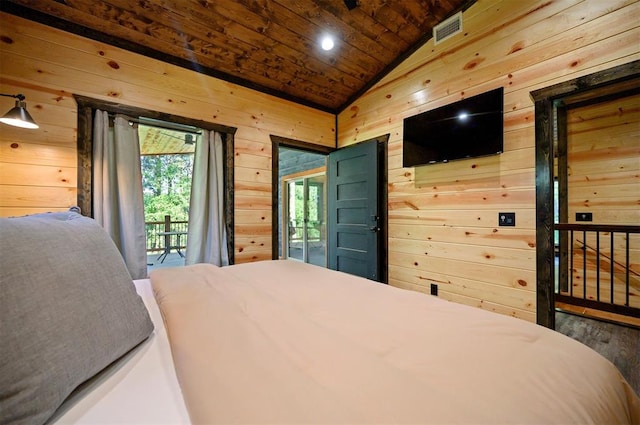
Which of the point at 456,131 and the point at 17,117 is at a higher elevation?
the point at 456,131

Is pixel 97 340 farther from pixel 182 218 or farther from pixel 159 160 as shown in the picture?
pixel 159 160

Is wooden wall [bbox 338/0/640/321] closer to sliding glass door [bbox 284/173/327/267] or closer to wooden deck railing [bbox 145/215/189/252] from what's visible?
sliding glass door [bbox 284/173/327/267]

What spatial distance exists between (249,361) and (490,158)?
2.52 meters

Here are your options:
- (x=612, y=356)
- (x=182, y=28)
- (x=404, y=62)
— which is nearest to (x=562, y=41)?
(x=404, y=62)

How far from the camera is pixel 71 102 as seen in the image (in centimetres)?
214

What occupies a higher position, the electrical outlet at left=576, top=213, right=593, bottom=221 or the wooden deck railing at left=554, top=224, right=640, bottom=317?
the electrical outlet at left=576, top=213, right=593, bottom=221

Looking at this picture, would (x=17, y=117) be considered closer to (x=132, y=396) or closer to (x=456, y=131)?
(x=132, y=396)

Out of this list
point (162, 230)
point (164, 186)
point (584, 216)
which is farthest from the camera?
point (164, 186)

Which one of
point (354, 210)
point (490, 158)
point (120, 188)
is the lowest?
point (354, 210)

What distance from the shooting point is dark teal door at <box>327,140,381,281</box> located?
3.17 meters

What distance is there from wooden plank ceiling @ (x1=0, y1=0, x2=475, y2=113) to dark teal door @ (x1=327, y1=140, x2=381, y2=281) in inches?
39.9

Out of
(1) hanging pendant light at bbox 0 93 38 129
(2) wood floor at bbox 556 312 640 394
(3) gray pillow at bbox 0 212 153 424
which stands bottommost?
(2) wood floor at bbox 556 312 640 394

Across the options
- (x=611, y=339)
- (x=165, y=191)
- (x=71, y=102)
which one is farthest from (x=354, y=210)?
(x=165, y=191)

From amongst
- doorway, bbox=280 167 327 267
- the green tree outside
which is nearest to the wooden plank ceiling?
doorway, bbox=280 167 327 267
